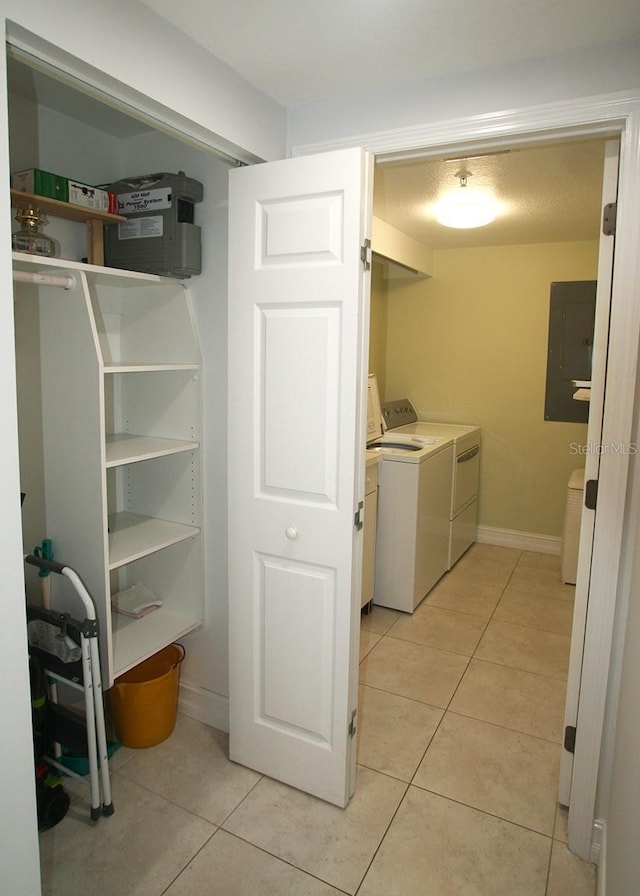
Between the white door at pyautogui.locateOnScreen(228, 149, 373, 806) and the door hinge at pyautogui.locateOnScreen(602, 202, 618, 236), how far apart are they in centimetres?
67

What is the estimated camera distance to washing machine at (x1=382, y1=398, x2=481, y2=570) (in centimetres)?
396

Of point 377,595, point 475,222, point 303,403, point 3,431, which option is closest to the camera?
point 3,431

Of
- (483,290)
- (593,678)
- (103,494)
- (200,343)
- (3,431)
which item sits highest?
(483,290)

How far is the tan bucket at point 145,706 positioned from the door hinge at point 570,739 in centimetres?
141

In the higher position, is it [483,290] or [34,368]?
[483,290]

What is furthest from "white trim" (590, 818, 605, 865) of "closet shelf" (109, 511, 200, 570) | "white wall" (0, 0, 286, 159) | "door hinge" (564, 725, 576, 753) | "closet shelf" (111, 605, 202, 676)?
"white wall" (0, 0, 286, 159)

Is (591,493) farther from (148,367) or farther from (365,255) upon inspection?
(148,367)

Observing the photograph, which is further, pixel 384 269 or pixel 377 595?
pixel 384 269

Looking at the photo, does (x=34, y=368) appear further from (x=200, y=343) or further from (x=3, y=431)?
(x=3, y=431)

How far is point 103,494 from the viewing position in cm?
181

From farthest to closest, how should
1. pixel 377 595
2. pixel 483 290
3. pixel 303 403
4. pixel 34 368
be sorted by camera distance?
pixel 483 290
pixel 377 595
pixel 34 368
pixel 303 403

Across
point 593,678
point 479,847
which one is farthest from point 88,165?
point 479,847

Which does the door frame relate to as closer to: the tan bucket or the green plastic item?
the tan bucket

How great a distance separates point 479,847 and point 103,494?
1.61 m
